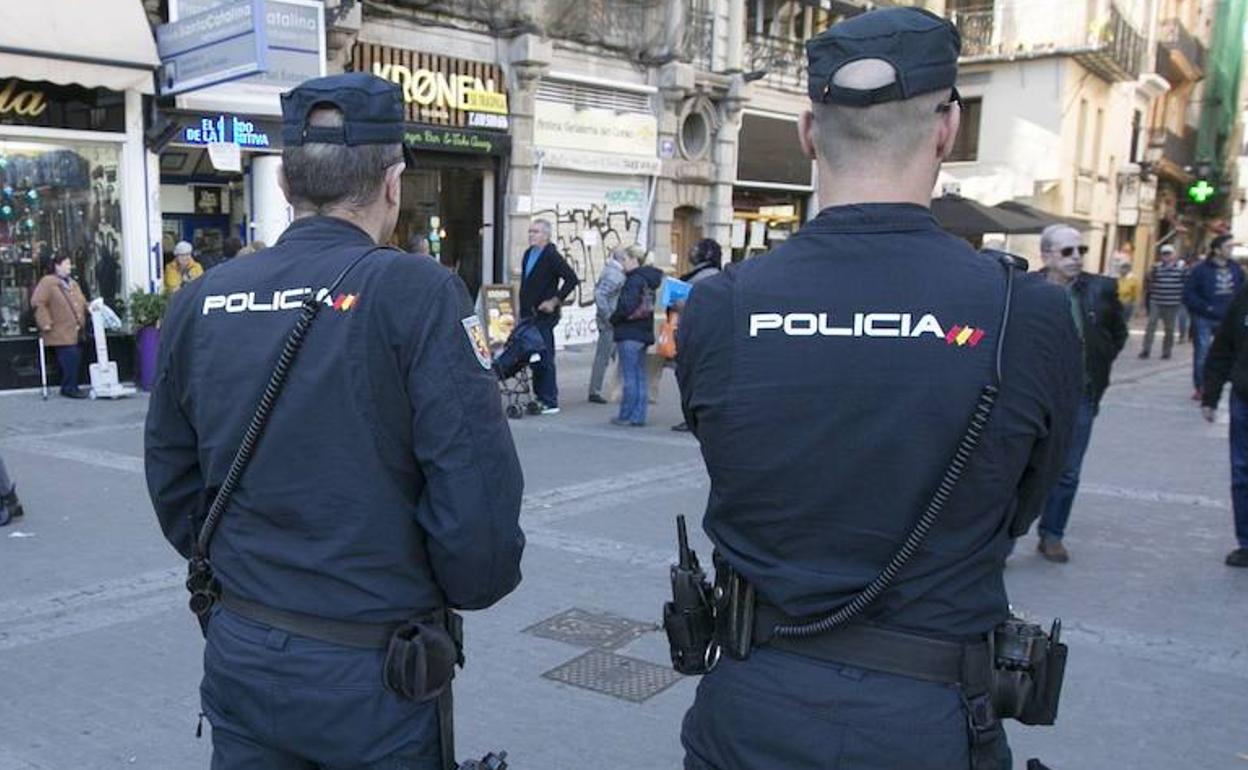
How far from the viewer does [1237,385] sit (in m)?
6.13

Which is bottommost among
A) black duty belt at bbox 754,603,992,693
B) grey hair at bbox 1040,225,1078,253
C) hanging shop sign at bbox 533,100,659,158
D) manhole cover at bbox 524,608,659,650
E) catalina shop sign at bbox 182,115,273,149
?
manhole cover at bbox 524,608,659,650

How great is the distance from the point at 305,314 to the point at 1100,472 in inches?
329

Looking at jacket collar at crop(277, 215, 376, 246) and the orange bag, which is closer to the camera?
jacket collar at crop(277, 215, 376, 246)

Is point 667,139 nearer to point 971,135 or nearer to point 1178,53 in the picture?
point 971,135

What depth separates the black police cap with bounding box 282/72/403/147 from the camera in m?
2.11

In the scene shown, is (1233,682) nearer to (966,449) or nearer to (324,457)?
(966,449)

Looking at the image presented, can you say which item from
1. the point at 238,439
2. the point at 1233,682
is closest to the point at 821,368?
the point at 238,439

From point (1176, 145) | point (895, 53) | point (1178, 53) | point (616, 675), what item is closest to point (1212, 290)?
point (616, 675)

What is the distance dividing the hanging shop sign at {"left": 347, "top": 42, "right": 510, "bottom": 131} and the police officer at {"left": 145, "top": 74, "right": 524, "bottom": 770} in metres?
13.6

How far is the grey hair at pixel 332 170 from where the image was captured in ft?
6.96

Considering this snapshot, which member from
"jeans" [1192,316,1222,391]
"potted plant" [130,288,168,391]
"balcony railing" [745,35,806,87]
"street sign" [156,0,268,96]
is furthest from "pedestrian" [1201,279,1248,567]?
"balcony railing" [745,35,806,87]

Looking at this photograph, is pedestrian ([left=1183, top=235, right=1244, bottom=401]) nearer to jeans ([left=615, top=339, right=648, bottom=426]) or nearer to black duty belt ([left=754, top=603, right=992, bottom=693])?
jeans ([left=615, top=339, right=648, bottom=426])

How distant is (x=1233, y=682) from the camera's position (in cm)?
455

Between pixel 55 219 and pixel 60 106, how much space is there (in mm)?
1303
